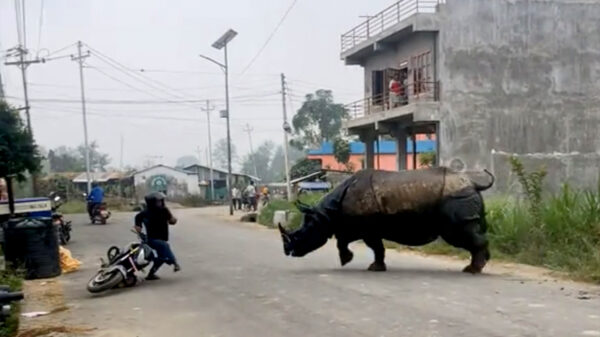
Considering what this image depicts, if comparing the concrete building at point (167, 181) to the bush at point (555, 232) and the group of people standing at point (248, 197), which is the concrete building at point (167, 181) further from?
the bush at point (555, 232)

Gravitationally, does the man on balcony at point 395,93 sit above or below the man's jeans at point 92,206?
above


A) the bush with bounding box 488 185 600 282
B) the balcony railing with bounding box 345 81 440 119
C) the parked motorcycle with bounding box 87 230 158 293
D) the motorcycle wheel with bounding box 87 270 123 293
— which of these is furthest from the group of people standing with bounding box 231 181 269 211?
the motorcycle wheel with bounding box 87 270 123 293

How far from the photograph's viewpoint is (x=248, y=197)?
1753 inches

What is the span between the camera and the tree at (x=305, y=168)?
5028 cm

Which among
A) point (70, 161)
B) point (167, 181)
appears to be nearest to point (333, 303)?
point (167, 181)

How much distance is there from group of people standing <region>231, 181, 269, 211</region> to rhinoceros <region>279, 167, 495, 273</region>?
93.1 ft

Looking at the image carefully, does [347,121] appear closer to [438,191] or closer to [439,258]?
[439,258]

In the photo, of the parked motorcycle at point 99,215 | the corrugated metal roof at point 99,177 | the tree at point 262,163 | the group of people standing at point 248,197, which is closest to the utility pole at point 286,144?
the group of people standing at point 248,197

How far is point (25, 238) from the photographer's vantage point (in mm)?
13398

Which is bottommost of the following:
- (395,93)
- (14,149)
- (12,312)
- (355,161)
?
(12,312)

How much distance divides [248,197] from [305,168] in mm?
7283

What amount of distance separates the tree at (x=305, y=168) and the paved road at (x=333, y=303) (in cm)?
3496

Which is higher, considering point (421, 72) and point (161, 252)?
point (421, 72)

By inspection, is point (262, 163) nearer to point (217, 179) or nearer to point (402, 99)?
point (217, 179)
